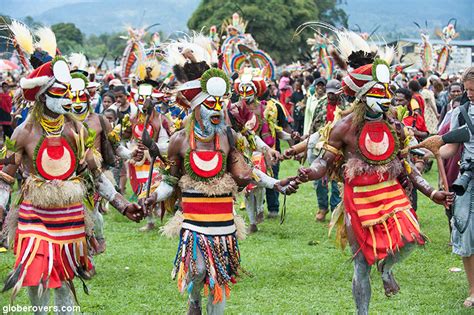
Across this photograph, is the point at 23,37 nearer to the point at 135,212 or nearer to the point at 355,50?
the point at 135,212

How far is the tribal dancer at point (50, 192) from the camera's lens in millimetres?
6500

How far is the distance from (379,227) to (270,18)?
2038 inches

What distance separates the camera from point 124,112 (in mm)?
14062

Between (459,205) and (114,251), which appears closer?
(459,205)

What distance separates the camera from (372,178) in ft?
23.3

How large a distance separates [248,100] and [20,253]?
618 cm

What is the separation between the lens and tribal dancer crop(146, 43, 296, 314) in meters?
6.92

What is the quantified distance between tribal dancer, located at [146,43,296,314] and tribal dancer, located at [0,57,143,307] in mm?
496

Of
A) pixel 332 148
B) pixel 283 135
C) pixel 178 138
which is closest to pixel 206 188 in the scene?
pixel 178 138

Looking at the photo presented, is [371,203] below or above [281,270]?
above

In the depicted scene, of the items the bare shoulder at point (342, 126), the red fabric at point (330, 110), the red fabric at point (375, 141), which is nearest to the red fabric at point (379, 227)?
the red fabric at point (375, 141)

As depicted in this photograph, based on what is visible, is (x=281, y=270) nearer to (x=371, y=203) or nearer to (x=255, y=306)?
(x=255, y=306)

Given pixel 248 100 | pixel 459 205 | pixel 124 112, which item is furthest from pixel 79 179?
pixel 124 112

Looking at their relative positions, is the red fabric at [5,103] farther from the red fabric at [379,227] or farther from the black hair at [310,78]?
the red fabric at [379,227]
